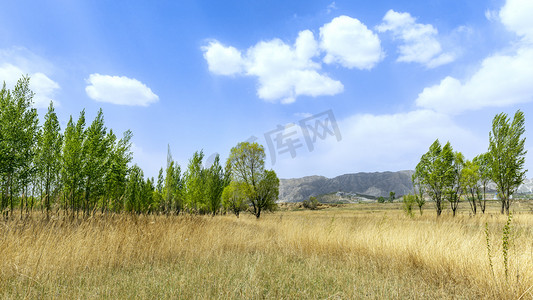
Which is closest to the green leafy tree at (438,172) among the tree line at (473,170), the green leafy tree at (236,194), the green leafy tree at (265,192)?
the tree line at (473,170)

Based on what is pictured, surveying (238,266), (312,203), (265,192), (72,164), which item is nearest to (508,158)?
(265,192)

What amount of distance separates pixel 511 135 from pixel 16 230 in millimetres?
36168

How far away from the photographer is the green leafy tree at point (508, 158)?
81.8 feet

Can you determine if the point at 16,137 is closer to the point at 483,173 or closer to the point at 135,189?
the point at 135,189

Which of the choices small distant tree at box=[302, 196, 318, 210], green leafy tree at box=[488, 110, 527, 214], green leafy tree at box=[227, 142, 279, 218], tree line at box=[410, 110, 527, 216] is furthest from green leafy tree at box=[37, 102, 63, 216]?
small distant tree at box=[302, 196, 318, 210]

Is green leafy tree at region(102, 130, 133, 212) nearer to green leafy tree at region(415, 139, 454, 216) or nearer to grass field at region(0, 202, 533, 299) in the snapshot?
grass field at region(0, 202, 533, 299)

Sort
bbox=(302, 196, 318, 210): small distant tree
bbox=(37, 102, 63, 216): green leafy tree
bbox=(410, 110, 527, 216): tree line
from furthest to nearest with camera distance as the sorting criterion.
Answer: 1. bbox=(302, 196, 318, 210): small distant tree
2. bbox=(410, 110, 527, 216): tree line
3. bbox=(37, 102, 63, 216): green leafy tree

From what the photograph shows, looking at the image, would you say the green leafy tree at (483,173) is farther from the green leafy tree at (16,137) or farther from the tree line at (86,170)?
the green leafy tree at (16,137)

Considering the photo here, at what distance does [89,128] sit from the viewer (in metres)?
23.2

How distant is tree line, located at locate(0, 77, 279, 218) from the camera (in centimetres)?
1605

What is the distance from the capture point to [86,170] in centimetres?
2050

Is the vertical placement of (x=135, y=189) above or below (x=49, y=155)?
below

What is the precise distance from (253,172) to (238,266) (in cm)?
2286

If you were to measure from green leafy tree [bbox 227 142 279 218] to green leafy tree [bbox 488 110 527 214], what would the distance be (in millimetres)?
22496
